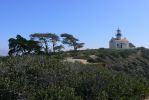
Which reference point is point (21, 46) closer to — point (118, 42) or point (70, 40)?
point (70, 40)

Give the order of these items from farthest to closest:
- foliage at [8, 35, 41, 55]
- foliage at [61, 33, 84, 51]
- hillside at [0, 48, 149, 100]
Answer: foliage at [61, 33, 84, 51] < foliage at [8, 35, 41, 55] < hillside at [0, 48, 149, 100]

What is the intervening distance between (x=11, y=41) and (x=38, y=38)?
18275 mm

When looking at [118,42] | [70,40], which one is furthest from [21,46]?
[118,42]

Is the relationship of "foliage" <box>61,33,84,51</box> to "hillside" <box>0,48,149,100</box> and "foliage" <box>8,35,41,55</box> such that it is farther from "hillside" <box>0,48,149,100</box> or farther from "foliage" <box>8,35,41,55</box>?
"hillside" <box>0,48,149,100</box>

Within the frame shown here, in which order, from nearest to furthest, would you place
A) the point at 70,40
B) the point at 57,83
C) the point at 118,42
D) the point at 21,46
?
the point at 57,83, the point at 21,46, the point at 70,40, the point at 118,42

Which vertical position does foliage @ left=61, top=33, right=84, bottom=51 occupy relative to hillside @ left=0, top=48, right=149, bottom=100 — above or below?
above

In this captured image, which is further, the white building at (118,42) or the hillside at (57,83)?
the white building at (118,42)

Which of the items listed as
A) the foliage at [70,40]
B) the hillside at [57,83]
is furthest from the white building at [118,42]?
the hillside at [57,83]

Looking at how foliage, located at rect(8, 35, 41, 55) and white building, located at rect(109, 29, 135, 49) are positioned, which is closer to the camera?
foliage, located at rect(8, 35, 41, 55)

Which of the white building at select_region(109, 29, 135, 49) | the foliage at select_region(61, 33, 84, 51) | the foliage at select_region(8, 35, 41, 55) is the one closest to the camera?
the foliage at select_region(8, 35, 41, 55)

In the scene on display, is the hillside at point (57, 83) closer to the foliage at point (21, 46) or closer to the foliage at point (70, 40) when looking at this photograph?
the foliage at point (21, 46)

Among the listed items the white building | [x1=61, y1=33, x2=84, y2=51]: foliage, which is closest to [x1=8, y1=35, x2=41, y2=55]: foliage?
[x1=61, y1=33, x2=84, y2=51]: foliage

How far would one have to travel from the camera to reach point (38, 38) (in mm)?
65125

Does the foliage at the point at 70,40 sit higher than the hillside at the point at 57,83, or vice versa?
the foliage at the point at 70,40
